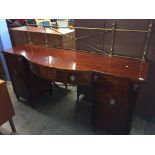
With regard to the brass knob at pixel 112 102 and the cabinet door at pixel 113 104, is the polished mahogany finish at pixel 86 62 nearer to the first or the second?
the cabinet door at pixel 113 104

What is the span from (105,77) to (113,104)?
266 mm

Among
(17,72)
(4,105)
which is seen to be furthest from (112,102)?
(17,72)

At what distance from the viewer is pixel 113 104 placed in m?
1.36

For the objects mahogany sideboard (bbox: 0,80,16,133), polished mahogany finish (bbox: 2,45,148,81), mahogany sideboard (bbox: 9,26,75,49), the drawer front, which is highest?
mahogany sideboard (bbox: 9,26,75,49)

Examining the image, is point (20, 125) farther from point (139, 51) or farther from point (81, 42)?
point (139, 51)

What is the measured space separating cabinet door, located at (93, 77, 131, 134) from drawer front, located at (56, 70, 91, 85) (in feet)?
0.29

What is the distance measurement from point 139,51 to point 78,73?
63 cm

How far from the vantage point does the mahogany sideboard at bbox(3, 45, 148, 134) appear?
4.01ft

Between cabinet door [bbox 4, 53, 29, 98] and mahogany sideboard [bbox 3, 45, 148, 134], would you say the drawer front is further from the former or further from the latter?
cabinet door [bbox 4, 53, 29, 98]

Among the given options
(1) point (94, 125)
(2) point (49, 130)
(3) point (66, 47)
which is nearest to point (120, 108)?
(1) point (94, 125)

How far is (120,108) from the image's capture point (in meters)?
1.34

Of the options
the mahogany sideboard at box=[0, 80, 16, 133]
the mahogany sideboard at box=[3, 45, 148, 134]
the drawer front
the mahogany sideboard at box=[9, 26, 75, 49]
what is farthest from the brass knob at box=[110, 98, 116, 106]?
the mahogany sideboard at box=[0, 80, 16, 133]

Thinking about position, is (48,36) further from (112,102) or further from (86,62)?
(112,102)

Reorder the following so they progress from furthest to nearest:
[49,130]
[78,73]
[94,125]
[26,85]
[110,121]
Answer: [26,85]
[49,130]
[94,125]
[110,121]
[78,73]
